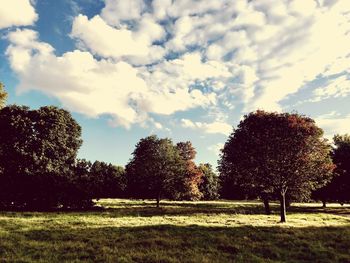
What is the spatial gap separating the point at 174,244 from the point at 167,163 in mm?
39802

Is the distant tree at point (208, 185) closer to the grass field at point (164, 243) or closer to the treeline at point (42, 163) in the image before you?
the treeline at point (42, 163)

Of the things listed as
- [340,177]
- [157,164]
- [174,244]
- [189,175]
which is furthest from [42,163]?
[340,177]

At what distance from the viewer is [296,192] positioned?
1802 inches

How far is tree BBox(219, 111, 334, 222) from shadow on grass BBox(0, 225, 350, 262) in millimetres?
9864

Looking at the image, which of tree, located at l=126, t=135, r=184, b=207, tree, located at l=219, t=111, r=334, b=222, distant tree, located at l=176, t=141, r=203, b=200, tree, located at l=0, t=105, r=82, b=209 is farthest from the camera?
distant tree, located at l=176, t=141, r=203, b=200

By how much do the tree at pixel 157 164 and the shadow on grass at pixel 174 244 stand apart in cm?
3219

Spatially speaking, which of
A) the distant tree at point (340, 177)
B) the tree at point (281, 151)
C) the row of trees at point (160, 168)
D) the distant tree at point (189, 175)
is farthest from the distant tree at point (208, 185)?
the tree at point (281, 151)

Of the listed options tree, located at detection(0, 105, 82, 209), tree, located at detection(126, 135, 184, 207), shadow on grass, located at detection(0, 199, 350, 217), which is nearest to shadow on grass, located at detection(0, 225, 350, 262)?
shadow on grass, located at detection(0, 199, 350, 217)

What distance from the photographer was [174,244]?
2206cm

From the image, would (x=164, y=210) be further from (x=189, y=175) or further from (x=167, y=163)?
(x=189, y=175)

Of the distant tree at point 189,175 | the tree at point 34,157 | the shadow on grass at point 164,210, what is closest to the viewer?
the shadow on grass at point 164,210

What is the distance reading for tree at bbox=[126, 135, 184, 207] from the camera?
6122cm

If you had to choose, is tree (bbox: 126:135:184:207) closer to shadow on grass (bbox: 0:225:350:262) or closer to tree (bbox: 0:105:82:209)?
tree (bbox: 0:105:82:209)

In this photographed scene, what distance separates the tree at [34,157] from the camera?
4700 centimetres
